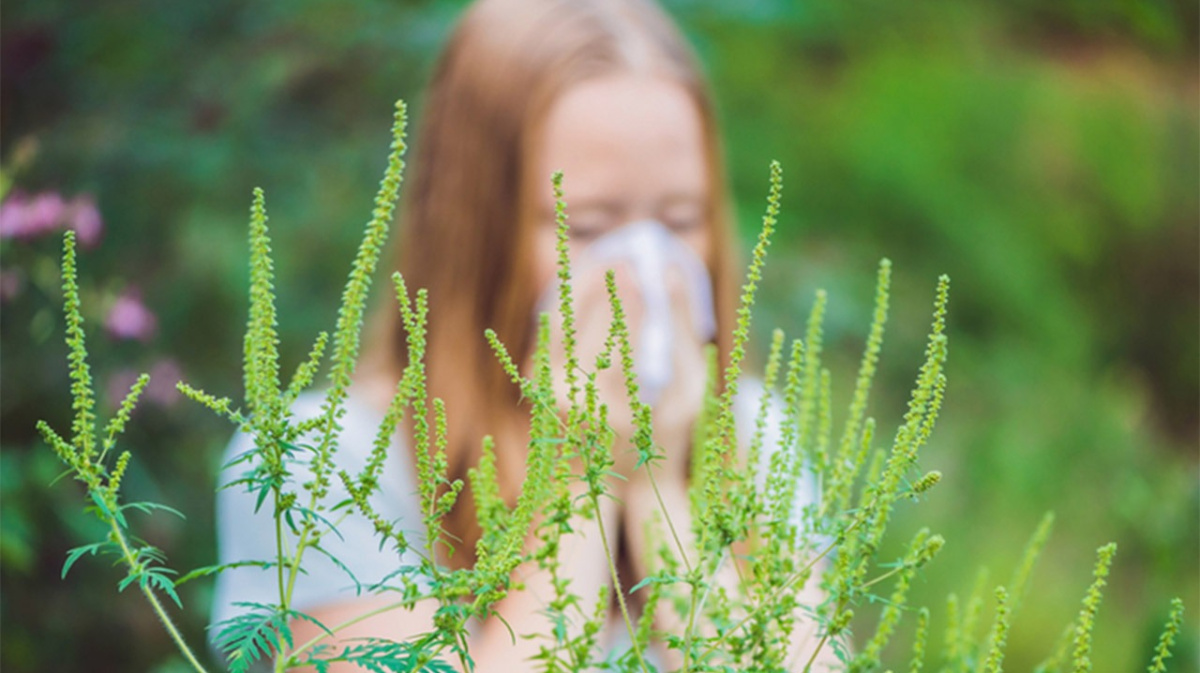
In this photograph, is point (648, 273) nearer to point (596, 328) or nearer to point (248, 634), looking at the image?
point (596, 328)

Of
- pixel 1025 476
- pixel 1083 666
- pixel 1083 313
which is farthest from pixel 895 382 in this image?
pixel 1083 666

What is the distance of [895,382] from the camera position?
12.6 ft

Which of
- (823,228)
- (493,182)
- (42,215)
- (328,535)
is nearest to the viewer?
(328,535)

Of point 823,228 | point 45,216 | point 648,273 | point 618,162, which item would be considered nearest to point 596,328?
point 648,273

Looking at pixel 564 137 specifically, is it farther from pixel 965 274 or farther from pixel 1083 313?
pixel 1083 313

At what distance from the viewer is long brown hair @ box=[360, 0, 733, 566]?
1.56 meters

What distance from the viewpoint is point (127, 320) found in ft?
6.88

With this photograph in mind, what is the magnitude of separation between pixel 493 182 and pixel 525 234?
10 cm

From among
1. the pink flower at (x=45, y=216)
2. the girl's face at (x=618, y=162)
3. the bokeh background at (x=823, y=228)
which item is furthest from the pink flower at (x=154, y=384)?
the girl's face at (x=618, y=162)

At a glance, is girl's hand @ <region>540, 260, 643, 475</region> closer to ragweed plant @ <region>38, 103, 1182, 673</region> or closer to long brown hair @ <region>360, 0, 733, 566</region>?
long brown hair @ <region>360, 0, 733, 566</region>

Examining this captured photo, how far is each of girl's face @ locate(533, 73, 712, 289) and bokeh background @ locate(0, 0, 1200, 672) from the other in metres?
0.77

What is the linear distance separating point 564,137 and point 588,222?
130mm

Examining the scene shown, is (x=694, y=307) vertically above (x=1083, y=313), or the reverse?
(x=694, y=307)

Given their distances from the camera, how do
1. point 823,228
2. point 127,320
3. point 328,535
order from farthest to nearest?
point 823,228 < point 127,320 < point 328,535
